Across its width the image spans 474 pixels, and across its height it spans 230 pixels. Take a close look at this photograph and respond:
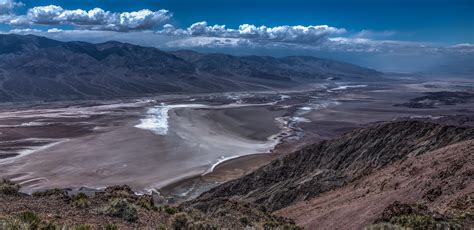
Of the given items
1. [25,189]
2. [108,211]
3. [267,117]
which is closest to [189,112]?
[267,117]

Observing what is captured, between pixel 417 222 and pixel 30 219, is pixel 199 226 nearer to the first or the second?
pixel 30 219

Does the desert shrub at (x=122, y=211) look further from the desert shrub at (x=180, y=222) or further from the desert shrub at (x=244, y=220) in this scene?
the desert shrub at (x=244, y=220)

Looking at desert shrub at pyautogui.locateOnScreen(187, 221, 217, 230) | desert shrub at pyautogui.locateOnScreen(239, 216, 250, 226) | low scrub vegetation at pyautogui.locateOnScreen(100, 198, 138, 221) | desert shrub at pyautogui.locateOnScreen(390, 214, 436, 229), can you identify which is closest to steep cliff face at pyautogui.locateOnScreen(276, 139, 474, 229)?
desert shrub at pyautogui.locateOnScreen(390, 214, 436, 229)

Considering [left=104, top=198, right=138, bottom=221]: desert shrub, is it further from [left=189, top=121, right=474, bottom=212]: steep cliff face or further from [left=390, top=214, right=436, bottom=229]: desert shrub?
[left=189, top=121, right=474, bottom=212]: steep cliff face

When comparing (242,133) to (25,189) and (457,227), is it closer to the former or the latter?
(25,189)

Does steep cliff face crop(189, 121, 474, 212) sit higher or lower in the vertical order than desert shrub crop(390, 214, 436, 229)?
lower

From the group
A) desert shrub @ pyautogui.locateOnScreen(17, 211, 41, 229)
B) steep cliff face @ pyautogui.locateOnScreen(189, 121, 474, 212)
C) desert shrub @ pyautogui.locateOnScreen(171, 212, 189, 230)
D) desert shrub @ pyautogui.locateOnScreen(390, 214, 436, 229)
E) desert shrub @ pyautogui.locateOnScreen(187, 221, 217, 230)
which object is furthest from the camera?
steep cliff face @ pyautogui.locateOnScreen(189, 121, 474, 212)
